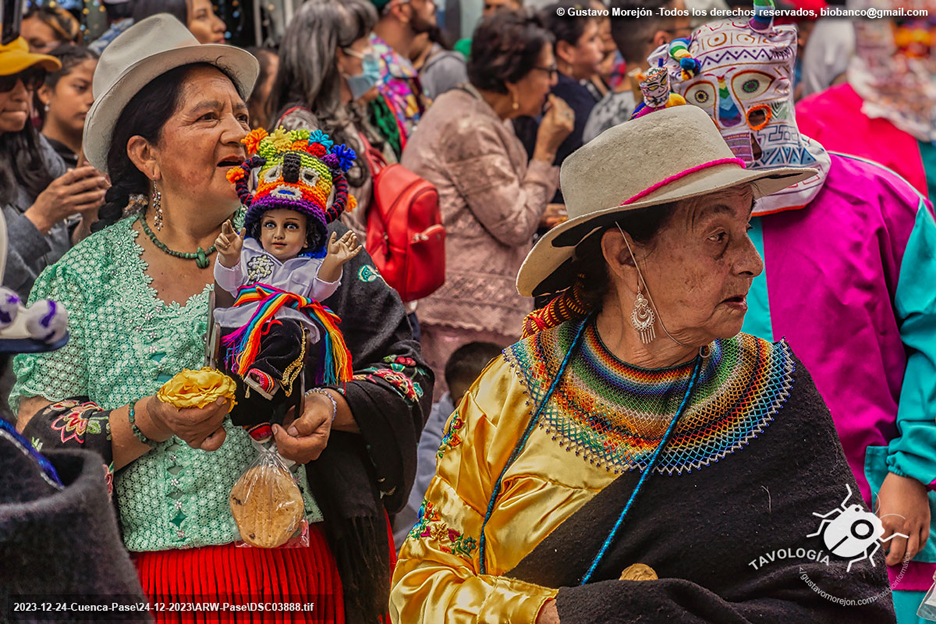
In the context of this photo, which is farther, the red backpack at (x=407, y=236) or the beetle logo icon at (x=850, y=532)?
the red backpack at (x=407, y=236)

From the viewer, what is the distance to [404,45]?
654 cm

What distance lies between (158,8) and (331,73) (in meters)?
1.19

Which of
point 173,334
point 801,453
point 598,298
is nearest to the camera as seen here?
point 801,453

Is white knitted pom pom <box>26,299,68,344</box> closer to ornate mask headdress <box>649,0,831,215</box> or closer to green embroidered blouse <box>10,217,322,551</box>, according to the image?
green embroidered blouse <box>10,217,322,551</box>

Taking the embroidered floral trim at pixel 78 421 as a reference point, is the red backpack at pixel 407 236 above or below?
below

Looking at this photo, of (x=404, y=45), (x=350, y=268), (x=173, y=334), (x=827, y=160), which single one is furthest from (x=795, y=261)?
(x=404, y=45)

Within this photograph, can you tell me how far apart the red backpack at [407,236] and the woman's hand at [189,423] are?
71.7 inches

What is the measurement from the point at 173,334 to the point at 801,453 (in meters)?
1.57

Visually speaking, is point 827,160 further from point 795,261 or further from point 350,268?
point 350,268

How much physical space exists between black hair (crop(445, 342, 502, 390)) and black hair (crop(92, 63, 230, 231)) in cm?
211

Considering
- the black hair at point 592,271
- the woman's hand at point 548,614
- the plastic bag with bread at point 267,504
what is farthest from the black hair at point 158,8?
the woman's hand at point 548,614

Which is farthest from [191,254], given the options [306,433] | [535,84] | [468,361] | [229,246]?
[535,84]

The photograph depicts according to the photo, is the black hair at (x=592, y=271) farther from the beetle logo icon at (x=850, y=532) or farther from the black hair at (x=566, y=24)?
the black hair at (x=566, y=24)

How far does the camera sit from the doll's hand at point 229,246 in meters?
2.62
